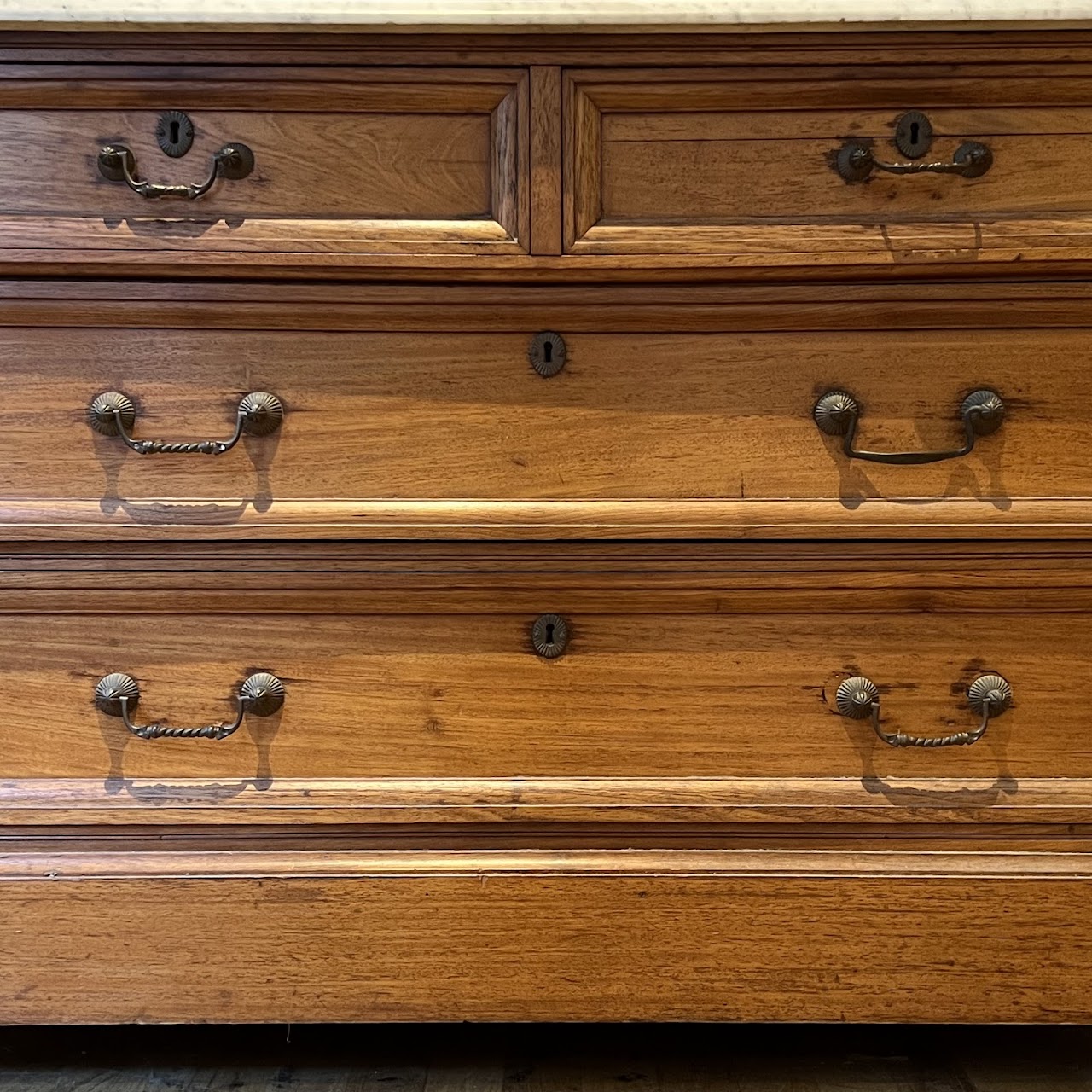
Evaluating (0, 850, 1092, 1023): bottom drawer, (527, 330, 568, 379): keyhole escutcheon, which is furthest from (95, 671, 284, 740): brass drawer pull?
(527, 330, 568, 379): keyhole escutcheon

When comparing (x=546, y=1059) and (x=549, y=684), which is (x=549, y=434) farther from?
(x=546, y=1059)

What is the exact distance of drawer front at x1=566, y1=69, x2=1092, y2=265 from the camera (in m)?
0.86

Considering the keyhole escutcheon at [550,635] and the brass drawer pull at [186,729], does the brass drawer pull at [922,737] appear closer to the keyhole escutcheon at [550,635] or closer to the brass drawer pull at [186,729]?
the keyhole escutcheon at [550,635]

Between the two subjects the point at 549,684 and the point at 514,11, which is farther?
the point at 549,684

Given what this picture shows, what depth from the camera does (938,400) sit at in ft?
2.97

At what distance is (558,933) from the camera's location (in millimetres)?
918

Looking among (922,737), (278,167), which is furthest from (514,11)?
(922,737)

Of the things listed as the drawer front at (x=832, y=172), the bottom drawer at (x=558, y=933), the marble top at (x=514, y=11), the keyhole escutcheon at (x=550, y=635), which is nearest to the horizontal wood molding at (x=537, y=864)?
the bottom drawer at (x=558, y=933)

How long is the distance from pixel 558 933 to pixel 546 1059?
0.68 ft

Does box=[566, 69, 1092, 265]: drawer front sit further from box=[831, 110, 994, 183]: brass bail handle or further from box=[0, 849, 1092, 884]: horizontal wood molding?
box=[0, 849, 1092, 884]: horizontal wood molding

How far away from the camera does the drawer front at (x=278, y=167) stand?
0.86 meters

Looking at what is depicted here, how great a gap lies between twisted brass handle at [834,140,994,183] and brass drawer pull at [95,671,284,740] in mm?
599

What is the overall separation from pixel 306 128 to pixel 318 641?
40 cm

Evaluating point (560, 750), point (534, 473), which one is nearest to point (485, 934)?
point (560, 750)
